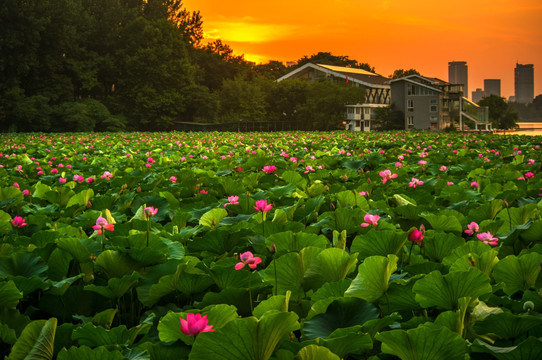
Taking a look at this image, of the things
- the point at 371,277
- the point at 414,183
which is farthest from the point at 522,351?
the point at 414,183

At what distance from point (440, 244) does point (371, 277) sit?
0.56 meters

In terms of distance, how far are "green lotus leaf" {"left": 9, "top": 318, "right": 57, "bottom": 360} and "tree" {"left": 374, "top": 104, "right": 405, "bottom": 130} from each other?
55521 mm

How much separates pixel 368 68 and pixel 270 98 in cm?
4838

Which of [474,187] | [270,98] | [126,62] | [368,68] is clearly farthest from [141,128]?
[368,68]

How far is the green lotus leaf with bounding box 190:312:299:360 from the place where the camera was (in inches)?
35.7

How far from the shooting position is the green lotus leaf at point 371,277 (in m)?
1.25

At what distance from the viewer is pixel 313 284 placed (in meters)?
1.45

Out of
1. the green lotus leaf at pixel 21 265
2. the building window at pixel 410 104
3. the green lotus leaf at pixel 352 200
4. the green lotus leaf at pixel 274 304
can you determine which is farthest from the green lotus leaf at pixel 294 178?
the building window at pixel 410 104

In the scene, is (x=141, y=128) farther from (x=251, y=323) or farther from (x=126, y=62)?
(x=251, y=323)

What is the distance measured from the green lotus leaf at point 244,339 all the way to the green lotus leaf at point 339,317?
23 centimetres

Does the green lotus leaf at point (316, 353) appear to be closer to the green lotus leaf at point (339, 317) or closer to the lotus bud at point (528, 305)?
the green lotus leaf at point (339, 317)

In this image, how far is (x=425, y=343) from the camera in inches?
38.1

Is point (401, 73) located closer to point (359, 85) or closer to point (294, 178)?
point (359, 85)

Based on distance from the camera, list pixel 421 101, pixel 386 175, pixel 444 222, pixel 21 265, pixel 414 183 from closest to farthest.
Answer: pixel 21 265
pixel 444 222
pixel 414 183
pixel 386 175
pixel 421 101
